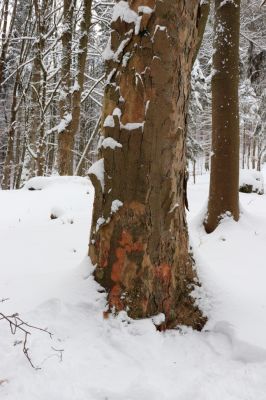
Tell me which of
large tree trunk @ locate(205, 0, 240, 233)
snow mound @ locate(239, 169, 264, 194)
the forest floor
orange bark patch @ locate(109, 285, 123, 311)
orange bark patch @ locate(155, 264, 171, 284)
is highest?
large tree trunk @ locate(205, 0, 240, 233)

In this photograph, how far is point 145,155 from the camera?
260 cm

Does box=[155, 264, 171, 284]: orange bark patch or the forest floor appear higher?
box=[155, 264, 171, 284]: orange bark patch

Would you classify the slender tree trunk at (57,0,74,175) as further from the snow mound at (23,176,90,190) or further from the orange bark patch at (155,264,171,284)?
the orange bark patch at (155,264,171,284)

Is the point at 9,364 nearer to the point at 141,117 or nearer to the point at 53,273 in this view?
the point at 53,273

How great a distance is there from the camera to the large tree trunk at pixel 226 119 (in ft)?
18.8

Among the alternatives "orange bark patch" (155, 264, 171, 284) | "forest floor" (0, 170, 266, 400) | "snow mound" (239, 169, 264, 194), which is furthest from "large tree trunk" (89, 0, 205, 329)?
"snow mound" (239, 169, 264, 194)

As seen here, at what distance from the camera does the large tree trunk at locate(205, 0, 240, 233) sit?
5.74 m

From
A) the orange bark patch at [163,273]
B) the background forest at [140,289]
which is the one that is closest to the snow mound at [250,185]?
the background forest at [140,289]

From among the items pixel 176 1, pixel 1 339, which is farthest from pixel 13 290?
pixel 176 1

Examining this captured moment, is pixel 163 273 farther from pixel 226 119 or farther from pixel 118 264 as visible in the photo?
pixel 226 119

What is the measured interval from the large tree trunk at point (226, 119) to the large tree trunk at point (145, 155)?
3115 mm

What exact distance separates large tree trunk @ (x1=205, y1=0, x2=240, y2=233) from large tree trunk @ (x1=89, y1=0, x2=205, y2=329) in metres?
3.11

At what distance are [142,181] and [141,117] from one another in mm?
448

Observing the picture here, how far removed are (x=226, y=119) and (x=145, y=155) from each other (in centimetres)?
358
